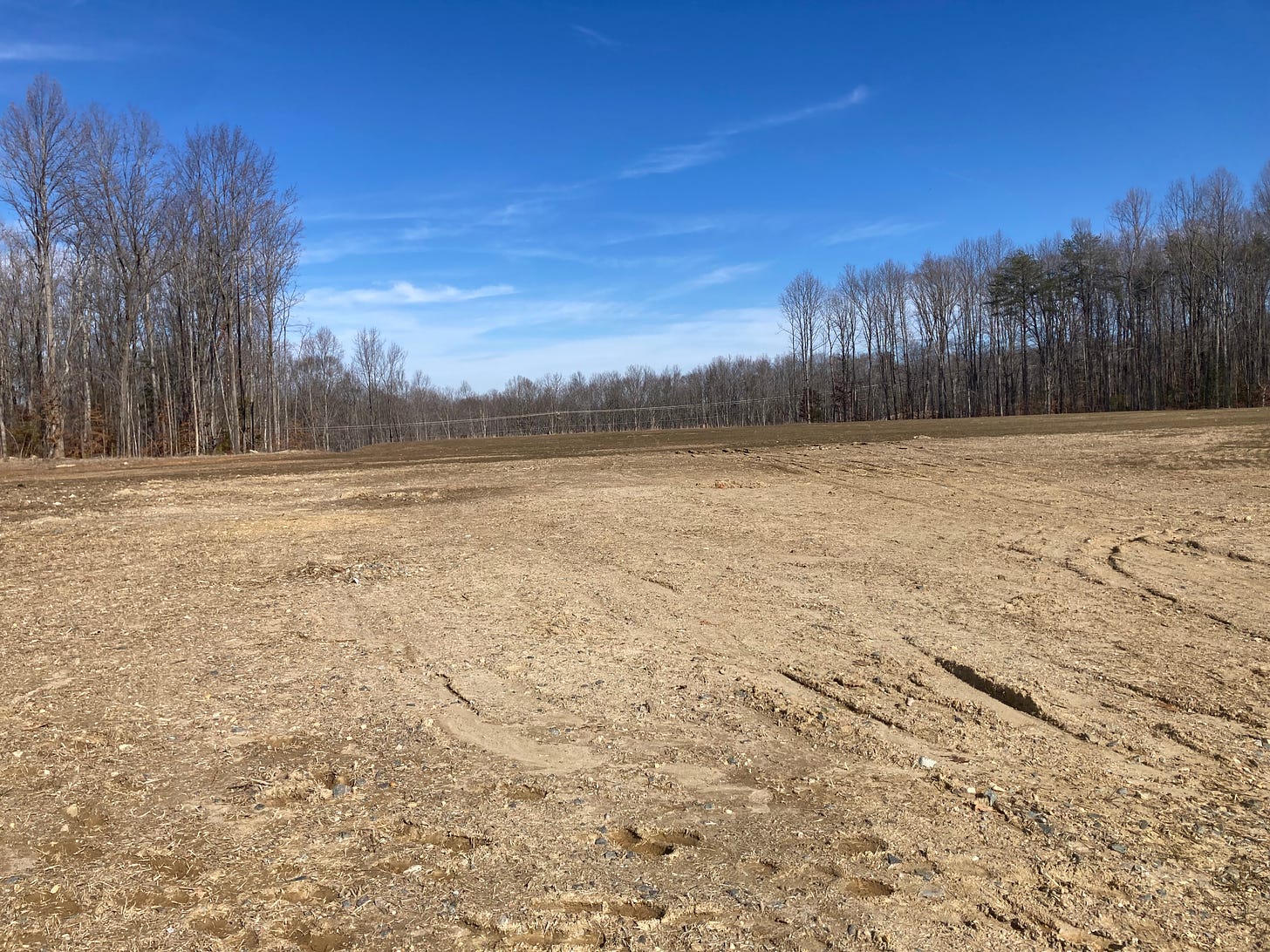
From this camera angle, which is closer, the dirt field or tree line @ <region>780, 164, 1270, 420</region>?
the dirt field

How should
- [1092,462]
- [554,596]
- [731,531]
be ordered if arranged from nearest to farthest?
[554,596] < [731,531] < [1092,462]

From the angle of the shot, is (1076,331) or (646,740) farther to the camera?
(1076,331)

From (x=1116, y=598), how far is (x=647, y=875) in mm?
5173

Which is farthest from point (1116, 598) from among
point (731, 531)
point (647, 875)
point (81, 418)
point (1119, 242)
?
point (1119, 242)

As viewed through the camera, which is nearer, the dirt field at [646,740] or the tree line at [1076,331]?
the dirt field at [646,740]

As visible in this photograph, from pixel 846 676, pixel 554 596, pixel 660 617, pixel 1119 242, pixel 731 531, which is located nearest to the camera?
pixel 846 676

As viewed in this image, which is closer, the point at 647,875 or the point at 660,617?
the point at 647,875

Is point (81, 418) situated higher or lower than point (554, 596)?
higher

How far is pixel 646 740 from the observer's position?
3.95m

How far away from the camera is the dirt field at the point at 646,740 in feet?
8.31

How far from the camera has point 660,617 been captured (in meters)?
6.14

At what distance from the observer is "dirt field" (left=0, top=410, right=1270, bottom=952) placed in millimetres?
2533

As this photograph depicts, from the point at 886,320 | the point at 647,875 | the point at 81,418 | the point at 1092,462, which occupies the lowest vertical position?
the point at 647,875

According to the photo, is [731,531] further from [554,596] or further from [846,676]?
[846,676]
